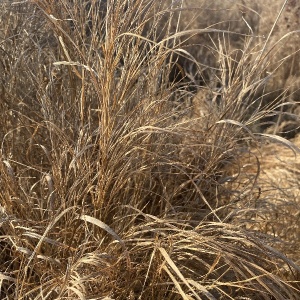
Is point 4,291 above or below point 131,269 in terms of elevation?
below

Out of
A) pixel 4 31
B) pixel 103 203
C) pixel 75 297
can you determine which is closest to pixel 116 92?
pixel 103 203

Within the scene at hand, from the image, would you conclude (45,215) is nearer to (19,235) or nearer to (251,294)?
(19,235)

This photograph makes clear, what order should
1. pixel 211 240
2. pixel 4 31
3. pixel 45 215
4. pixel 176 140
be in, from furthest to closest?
1. pixel 4 31
2. pixel 176 140
3. pixel 45 215
4. pixel 211 240

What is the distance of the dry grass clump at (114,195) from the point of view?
162 cm

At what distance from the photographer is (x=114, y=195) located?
187 cm

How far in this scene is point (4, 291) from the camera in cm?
177

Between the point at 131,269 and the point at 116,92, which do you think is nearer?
the point at 131,269

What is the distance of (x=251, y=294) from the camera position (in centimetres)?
183

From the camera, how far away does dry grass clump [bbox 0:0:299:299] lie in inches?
63.7

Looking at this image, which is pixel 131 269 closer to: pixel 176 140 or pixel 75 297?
pixel 75 297

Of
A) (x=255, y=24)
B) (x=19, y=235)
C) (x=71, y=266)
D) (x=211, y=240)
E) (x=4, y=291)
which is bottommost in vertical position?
(x=255, y=24)

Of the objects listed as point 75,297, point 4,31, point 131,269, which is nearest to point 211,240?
point 131,269

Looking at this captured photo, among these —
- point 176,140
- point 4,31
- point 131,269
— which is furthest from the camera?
point 4,31

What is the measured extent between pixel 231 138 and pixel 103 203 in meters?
0.42
